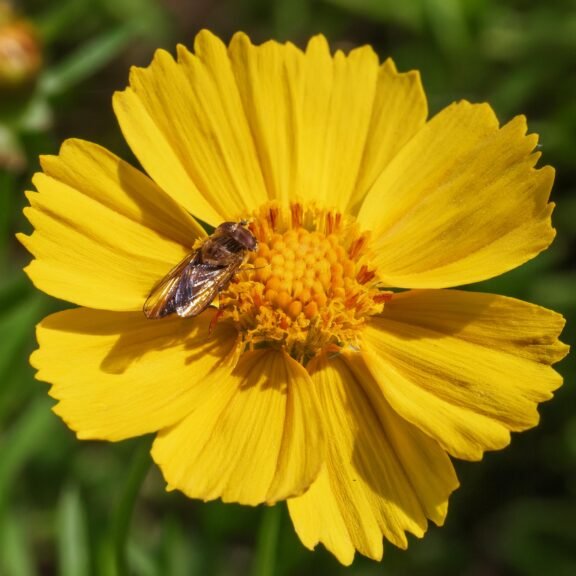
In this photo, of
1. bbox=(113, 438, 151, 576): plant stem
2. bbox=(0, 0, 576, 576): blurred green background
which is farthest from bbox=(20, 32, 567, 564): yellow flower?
bbox=(0, 0, 576, 576): blurred green background

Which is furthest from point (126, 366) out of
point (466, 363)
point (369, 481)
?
point (466, 363)

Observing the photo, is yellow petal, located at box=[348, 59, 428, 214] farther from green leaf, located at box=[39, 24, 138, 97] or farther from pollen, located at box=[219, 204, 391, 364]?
green leaf, located at box=[39, 24, 138, 97]

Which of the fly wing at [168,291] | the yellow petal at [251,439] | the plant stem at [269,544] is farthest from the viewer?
the plant stem at [269,544]

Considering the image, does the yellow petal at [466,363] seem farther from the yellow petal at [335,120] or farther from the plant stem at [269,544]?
the plant stem at [269,544]

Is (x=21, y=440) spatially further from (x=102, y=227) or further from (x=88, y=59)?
(x=88, y=59)

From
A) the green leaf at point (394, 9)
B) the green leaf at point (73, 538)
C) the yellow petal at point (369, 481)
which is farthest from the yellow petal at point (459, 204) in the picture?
the green leaf at point (394, 9)

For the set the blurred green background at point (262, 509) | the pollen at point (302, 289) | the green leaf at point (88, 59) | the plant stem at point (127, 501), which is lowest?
the blurred green background at point (262, 509)

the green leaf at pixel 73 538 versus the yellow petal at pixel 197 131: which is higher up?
the yellow petal at pixel 197 131

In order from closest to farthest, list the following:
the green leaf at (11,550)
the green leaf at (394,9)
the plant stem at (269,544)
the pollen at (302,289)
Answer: the pollen at (302,289) < the plant stem at (269,544) < the green leaf at (11,550) < the green leaf at (394,9)
